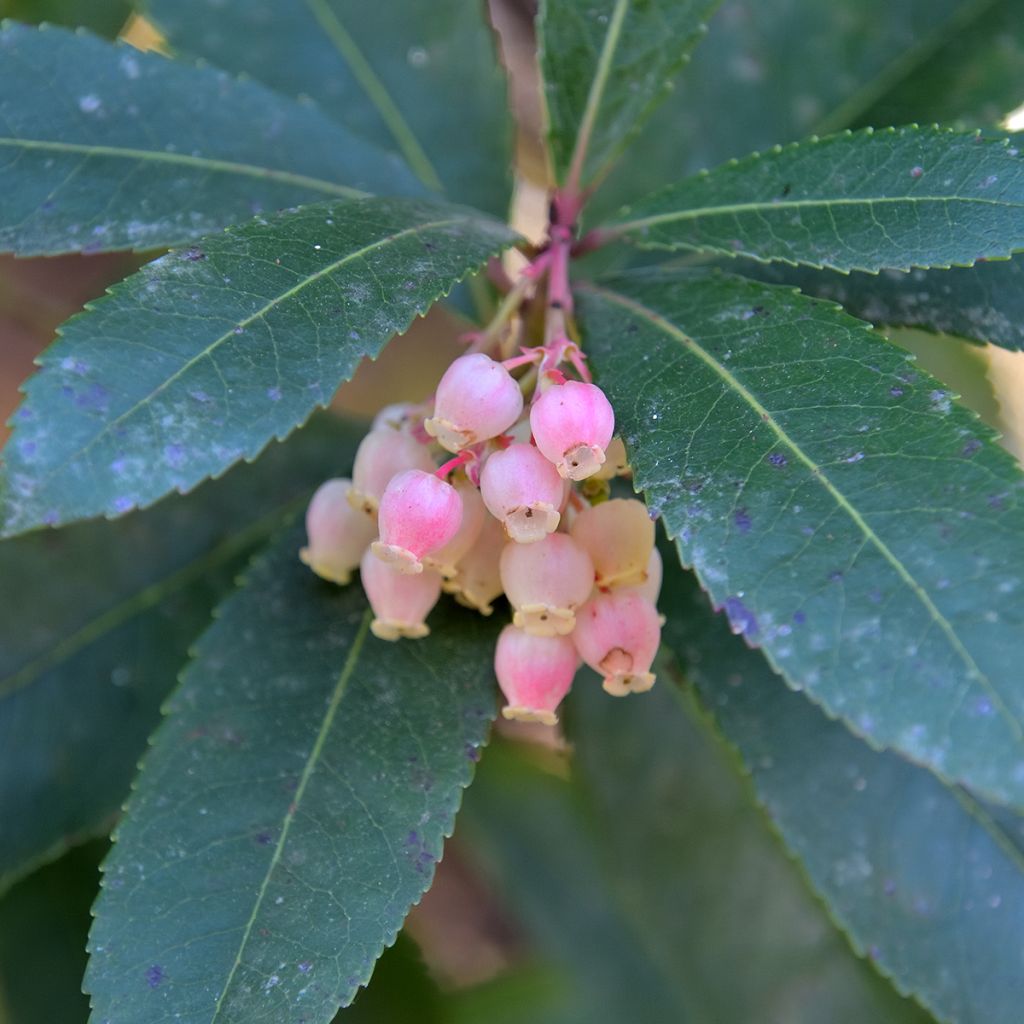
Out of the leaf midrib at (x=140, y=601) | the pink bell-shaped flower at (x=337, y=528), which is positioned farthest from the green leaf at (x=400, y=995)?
the pink bell-shaped flower at (x=337, y=528)

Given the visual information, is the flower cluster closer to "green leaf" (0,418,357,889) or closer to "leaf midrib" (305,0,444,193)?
"green leaf" (0,418,357,889)

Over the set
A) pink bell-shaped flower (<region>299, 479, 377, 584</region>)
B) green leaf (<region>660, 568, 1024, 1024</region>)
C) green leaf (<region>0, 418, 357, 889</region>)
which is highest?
pink bell-shaped flower (<region>299, 479, 377, 584</region>)

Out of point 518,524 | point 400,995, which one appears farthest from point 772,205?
point 400,995

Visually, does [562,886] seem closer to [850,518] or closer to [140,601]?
[140,601]

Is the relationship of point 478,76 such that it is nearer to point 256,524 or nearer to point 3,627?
point 256,524

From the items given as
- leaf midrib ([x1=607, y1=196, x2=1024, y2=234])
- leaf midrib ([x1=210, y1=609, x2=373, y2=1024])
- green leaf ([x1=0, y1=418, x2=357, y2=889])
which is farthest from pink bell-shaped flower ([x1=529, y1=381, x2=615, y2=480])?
green leaf ([x1=0, y1=418, x2=357, y2=889])

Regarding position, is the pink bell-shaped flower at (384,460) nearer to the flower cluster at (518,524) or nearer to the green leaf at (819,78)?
the flower cluster at (518,524)

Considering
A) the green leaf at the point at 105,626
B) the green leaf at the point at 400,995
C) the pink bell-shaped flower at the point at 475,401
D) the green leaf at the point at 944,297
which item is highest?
the green leaf at the point at 944,297
